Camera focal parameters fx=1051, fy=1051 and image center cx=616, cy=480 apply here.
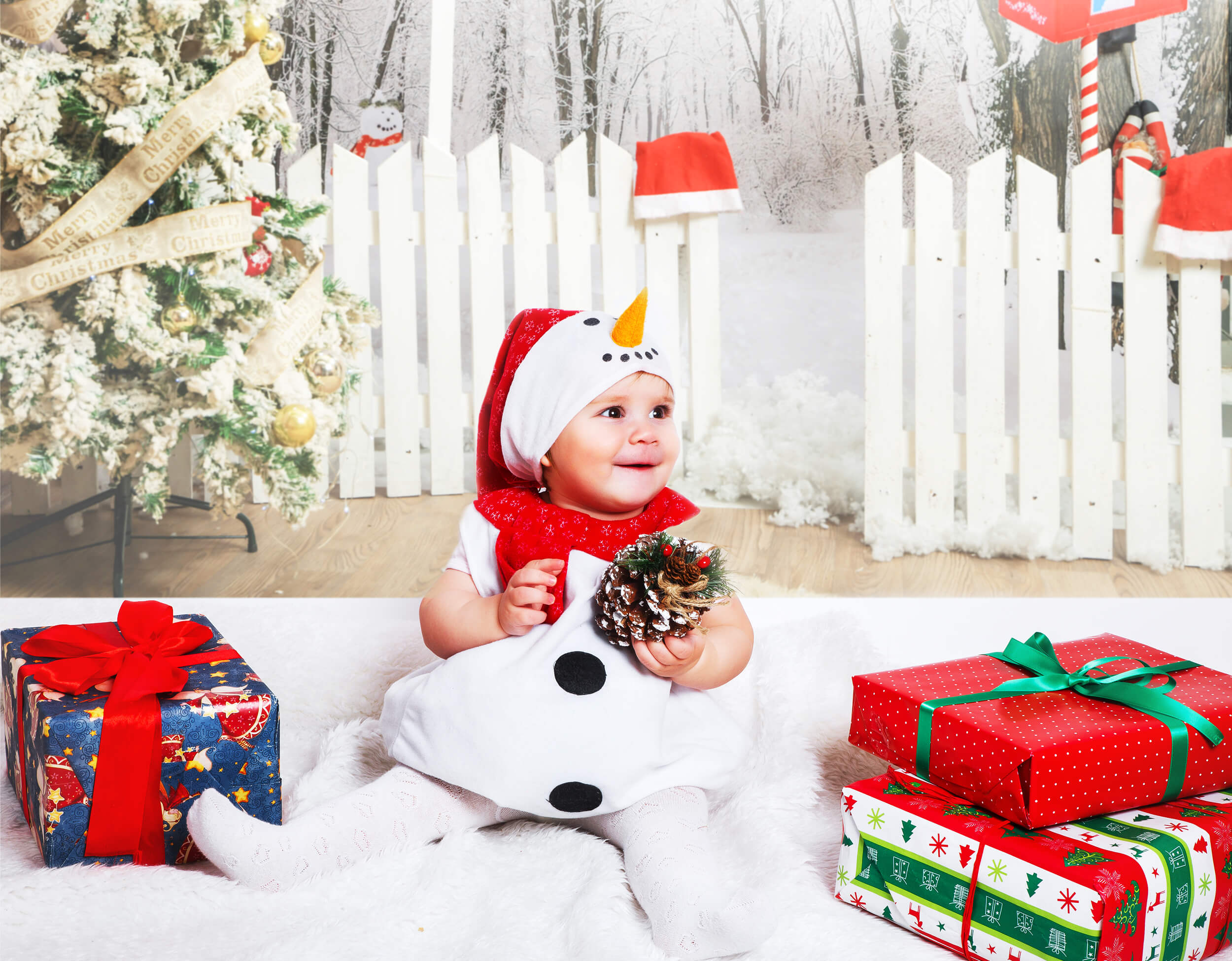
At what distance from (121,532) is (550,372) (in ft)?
3.83

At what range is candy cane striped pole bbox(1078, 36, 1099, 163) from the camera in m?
1.89

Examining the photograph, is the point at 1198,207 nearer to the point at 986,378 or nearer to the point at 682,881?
the point at 986,378

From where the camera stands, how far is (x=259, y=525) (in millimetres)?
1876

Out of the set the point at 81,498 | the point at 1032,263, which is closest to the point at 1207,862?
the point at 1032,263

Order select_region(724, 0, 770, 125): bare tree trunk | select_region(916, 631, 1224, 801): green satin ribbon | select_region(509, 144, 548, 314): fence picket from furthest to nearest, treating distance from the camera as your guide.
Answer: select_region(509, 144, 548, 314): fence picket → select_region(724, 0, 770, 125): bare tree trunk → select_region(916, 631, 1224, 801): green satin ribbon

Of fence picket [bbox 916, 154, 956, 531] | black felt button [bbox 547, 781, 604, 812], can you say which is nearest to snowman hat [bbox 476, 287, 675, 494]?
black felt button [bbox 547, 781, 604, 812]

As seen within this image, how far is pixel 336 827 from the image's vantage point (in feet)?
2.80

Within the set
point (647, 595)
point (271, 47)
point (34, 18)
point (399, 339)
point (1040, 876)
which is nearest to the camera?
point (1040, 876)

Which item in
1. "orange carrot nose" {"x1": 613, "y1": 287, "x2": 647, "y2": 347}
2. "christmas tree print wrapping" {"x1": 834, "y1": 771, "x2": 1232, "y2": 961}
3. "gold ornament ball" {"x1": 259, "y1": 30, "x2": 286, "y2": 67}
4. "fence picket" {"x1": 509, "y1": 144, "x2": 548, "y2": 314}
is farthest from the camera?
"fence picket" {"x1": 509, "y1": 144, "x2": 548, "y2": 314}

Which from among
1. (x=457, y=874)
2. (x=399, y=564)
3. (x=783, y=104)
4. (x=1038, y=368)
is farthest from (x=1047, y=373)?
(x=457, y=874)

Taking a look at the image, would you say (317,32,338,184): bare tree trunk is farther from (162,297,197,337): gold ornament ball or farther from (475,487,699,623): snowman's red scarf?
(475,487,699,623): snowman's red scarf

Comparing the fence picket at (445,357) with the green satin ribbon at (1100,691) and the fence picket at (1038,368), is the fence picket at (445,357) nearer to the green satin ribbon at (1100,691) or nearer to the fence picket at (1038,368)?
the fence picket at (1038,368)

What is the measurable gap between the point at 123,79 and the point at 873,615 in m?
1.41

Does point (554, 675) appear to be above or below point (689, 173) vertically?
below
